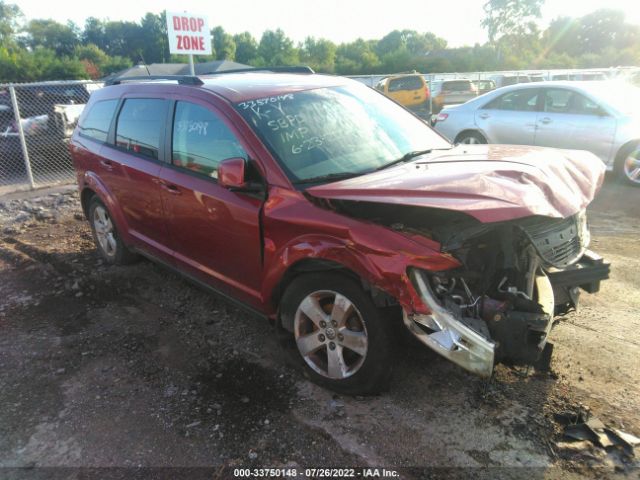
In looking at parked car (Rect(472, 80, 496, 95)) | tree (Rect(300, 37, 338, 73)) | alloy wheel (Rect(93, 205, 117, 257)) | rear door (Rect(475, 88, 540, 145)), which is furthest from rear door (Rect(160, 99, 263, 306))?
tree (Rect(300, 37, 338, 73))

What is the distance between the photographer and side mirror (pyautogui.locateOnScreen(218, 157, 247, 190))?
3006mm

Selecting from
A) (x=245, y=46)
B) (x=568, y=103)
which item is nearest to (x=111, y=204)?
(x=568, y=103)

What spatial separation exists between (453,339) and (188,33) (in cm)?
1120

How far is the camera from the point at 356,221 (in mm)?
2771

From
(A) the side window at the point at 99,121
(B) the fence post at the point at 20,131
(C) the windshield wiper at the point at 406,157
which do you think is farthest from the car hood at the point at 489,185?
(B) the fence post at the point at 20,131

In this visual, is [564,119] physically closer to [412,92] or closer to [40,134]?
[40,134]

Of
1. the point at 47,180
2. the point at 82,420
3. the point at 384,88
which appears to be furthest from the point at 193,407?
the point at 384,88

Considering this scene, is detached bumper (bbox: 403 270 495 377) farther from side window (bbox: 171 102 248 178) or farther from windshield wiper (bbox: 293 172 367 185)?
side window (bbox: 171 102 248 178)

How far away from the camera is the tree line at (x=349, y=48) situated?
140 feet

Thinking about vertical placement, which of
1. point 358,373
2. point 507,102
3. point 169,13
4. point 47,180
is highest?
point 169,13

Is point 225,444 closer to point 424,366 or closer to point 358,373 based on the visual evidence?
point 358,373

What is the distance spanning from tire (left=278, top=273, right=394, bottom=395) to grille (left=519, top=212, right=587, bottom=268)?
96 cm

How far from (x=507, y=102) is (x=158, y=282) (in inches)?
270

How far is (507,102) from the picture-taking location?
351 inches
